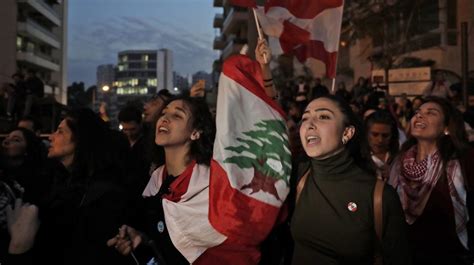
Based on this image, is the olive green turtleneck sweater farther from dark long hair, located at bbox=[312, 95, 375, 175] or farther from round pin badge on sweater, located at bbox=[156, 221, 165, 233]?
round pin badge on sweater, located at bbox=[156, 221, 165, 233]

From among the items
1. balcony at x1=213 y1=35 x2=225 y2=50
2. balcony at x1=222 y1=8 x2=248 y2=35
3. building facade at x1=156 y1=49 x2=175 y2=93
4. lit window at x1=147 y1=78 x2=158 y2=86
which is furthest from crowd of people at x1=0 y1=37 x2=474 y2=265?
lit window at x1=147 y1=78 x2=158 y2=86

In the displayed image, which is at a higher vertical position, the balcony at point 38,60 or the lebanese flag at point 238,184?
the balcony at point 38,60

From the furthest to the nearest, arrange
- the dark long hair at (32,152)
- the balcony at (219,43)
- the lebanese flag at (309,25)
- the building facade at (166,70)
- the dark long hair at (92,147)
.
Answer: the building facade at (166,70) → the balcony at (219,43) → the dark long hair at (32,152) → the lebanese flag at (309,25) → the dark long hair at (92,147)

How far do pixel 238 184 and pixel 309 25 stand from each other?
8.58 feet

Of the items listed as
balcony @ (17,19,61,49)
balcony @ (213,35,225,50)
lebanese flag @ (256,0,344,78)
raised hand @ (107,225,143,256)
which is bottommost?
raised hand @ (107,225,143,256)

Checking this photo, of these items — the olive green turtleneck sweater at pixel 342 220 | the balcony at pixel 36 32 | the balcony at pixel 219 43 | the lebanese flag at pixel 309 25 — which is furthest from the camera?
the balcony at pixel 219 43

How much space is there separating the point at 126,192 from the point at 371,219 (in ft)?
4.89

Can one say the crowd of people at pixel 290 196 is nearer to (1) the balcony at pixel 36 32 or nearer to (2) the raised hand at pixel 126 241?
(2) the raised hand at pixel 126 241

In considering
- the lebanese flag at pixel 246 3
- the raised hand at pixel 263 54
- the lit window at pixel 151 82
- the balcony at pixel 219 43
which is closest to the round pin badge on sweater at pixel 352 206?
the raised hand at pixel 263 54

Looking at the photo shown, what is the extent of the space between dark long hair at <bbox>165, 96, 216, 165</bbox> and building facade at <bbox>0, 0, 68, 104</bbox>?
34.1 m

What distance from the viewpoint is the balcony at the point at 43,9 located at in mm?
44719

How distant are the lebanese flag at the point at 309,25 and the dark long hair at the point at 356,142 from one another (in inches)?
72.7

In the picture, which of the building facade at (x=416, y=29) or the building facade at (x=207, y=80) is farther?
the building facade at (x=416, y=29)

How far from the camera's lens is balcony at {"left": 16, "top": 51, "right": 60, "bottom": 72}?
44.8 m
